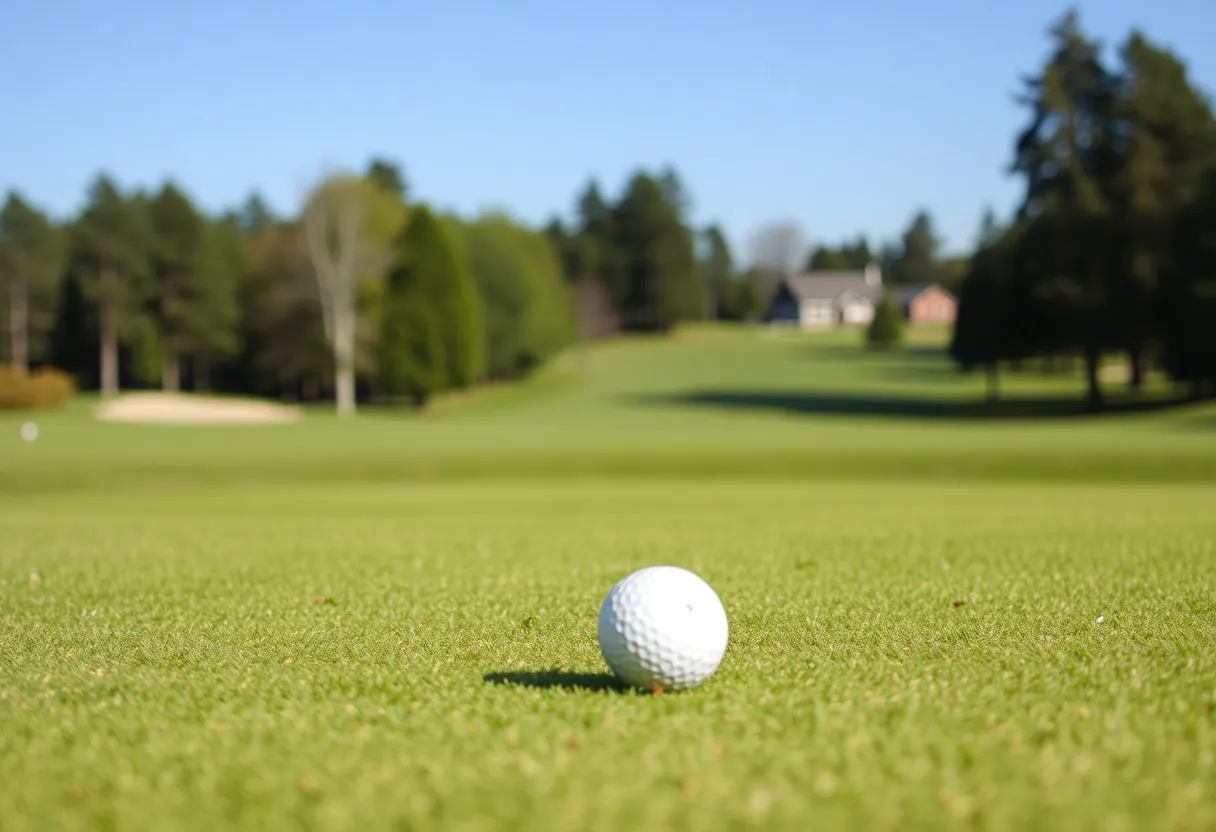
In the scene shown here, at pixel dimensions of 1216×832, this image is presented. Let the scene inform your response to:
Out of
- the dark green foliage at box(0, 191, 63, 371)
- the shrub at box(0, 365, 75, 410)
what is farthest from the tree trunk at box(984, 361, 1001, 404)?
the dark green foliage at box(0, 191, 63, 371)

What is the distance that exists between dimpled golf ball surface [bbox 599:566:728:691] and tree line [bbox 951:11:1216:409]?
4992 cm

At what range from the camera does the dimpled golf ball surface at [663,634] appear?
5.06 meters

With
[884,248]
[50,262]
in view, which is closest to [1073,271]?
[50,262]

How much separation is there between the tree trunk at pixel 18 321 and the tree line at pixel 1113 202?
66.1 m

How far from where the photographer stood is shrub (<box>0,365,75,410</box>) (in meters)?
57.9

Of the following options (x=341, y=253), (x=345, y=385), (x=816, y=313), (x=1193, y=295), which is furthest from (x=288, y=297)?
(x=816, y=313)

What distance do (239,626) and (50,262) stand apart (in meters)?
85.4

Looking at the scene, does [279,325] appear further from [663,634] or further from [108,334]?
[663,634]

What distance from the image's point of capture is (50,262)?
270 feet

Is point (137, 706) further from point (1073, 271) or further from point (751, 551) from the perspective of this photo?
point (1073, 271)

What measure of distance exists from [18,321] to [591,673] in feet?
280

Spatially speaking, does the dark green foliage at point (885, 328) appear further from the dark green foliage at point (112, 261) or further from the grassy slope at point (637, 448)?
the dark green foliage at point (112, 261)

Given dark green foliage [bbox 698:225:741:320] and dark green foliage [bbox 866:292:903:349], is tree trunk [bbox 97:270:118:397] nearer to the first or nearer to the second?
dark green foliage [bbox 866:292:903:349]

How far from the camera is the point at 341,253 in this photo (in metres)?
60.9
